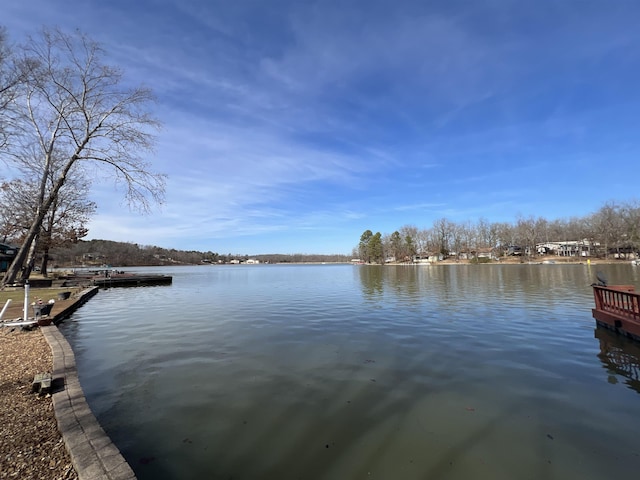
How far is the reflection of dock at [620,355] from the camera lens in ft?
19.9

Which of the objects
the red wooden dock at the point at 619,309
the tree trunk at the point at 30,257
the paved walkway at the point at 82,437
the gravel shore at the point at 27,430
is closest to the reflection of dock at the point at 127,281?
the tree trunk at the point at 30,257

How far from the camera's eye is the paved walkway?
2.72m

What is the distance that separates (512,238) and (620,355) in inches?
4061

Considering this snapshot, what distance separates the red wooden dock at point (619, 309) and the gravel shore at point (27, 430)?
1170 centimetres

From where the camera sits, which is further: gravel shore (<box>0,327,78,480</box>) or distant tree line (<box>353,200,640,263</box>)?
distant tree line (<box>353,200,640,263</box>)

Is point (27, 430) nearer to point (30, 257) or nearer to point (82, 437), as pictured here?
point (82, 437)

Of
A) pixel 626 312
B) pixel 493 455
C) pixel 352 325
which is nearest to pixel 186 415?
pixel 493 455

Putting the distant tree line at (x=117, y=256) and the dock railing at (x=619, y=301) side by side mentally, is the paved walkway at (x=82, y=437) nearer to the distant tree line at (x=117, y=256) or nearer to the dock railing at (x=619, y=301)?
the dock railing at (x=619, y=301)

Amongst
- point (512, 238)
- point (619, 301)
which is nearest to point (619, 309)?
point (619, 301)

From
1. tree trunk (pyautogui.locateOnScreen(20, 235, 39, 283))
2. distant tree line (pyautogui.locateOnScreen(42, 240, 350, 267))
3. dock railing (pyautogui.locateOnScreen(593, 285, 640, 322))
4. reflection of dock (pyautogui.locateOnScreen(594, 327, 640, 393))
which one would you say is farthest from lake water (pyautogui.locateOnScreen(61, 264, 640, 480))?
distant tree line (pyautogui.locateOnScreen(42, 240, 350, 267))

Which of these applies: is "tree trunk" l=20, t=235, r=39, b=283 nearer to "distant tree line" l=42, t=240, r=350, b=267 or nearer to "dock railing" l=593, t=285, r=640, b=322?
"dock railing" l=593, t=285, r=640, b=322

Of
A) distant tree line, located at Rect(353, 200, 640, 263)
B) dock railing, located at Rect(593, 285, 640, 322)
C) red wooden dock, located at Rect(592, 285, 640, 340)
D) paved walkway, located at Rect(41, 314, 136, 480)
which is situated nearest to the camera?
paved walkway, located at Rect(41, 314, 136, 480)

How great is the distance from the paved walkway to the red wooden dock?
1120 cm

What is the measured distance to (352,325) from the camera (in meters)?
11.0
